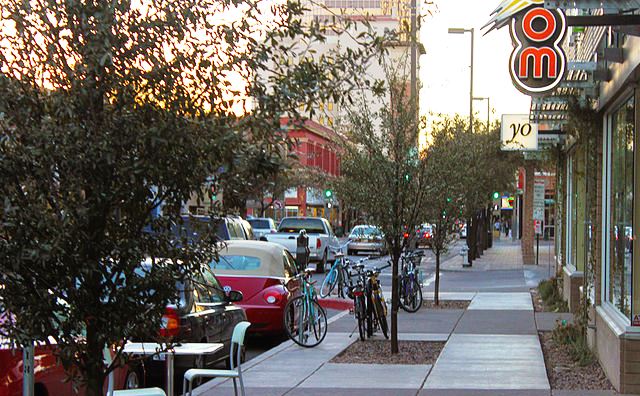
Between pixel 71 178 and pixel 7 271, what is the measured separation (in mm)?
591

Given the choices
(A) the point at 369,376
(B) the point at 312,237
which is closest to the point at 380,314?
(A) the point at 369,376

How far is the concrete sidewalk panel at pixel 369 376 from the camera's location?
1008 centimetres

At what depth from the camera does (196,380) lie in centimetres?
1045

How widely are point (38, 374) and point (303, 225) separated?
27.5m

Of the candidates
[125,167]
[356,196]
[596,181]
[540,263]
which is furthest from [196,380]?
[540,263]

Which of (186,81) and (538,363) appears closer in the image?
(186,81)

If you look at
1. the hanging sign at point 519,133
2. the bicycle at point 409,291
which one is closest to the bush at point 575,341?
the bicycle at point 409,291

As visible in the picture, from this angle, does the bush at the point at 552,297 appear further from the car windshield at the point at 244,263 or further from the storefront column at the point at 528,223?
the storefront column at the point at 528,223

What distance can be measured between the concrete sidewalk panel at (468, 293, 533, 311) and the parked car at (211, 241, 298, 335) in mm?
5688

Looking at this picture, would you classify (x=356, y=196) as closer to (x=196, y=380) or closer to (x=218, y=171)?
(x=196, y=380)

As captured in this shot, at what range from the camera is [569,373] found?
35.0ft

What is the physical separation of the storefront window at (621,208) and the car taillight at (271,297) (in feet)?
17.4

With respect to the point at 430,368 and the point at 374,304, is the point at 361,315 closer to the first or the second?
the point at 374,304

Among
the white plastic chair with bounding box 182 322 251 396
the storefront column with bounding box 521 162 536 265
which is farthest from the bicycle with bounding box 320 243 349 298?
the storefront column with bounding box 521 162 536 265
